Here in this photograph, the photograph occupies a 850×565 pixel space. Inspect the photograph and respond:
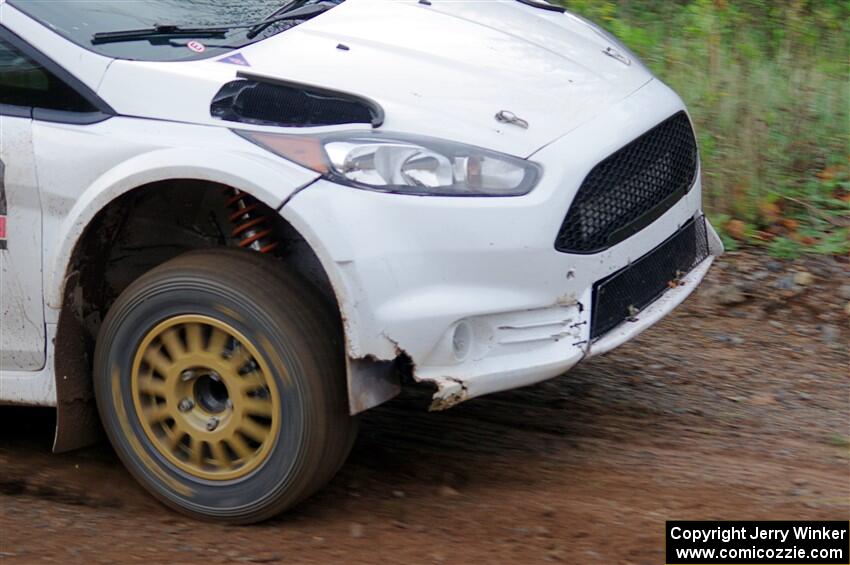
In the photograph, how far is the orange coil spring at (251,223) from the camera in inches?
143

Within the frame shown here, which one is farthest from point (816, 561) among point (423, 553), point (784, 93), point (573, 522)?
point (784, 93)

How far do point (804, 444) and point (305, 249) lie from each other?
1.88 metres

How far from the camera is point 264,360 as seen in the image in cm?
343

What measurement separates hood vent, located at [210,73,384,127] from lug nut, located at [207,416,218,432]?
908 millimetres

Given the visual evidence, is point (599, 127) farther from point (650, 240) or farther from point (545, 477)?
point (545, 477)

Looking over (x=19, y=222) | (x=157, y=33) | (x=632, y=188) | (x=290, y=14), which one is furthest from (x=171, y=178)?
(x=632, y=188)

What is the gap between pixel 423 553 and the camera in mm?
3482

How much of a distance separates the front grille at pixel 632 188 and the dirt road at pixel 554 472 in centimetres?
83

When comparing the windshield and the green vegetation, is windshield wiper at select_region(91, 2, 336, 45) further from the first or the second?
the green vegetation

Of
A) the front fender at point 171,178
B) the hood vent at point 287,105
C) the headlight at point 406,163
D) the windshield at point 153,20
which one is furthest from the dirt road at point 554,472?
the windshield at point 153,20

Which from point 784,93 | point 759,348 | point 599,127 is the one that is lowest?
point 759,348

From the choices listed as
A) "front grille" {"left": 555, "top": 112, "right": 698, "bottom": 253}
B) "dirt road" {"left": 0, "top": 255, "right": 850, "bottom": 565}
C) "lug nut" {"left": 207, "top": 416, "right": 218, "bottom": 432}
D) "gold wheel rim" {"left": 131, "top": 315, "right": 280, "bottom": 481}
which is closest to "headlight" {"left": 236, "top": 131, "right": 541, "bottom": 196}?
"front grille" {"left": 555, "top": 112, "right": 698, "bottom": 253}

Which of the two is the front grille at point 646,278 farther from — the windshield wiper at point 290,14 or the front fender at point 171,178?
the windshield wiper at point 290,14

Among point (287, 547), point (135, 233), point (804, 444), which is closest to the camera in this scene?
point (287, 547)
